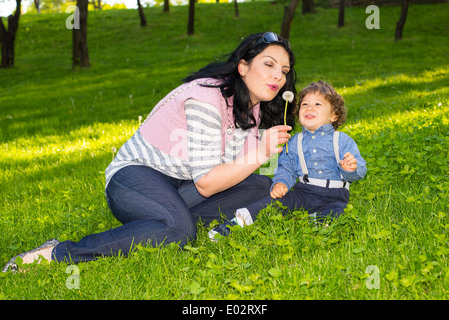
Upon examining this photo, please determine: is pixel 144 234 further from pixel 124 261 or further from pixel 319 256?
pixel 319 256

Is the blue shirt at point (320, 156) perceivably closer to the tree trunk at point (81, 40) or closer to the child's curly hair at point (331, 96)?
the child's curly hair at point (331, 96)

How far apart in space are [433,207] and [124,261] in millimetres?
2411

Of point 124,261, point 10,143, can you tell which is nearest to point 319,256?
point 124,261

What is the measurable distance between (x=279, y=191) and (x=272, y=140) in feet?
2.40

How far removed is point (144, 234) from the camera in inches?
126

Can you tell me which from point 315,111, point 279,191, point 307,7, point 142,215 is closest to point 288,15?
point 315,111

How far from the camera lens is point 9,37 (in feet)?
63.4

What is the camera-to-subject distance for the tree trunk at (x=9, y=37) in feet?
62.1

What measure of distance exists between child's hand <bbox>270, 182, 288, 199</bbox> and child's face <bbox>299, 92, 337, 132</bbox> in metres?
0.61

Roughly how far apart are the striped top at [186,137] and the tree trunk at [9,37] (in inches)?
724

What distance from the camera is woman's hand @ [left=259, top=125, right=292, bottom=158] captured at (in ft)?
10.6

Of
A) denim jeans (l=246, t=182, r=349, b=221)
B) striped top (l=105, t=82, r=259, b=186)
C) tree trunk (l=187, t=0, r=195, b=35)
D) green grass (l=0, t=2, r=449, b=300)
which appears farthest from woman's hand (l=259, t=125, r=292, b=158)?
tree trunk (l=187, t=0, r=195, b=35)

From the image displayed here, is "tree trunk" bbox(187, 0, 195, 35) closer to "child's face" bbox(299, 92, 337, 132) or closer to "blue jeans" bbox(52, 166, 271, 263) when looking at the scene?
"child's face" bbox(299, 92, 337, 132)

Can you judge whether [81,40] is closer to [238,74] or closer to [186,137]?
[238,74]
